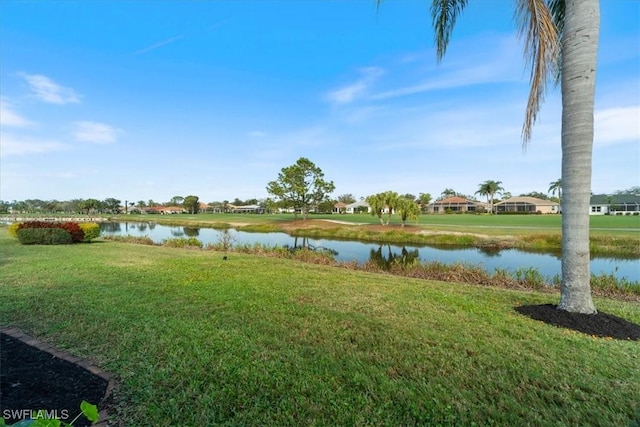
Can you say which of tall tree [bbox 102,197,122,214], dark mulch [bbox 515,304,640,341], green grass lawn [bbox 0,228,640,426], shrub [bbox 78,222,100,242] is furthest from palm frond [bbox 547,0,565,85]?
tall tree [bbox 102,197,122,214]

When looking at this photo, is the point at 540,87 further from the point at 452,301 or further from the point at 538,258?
the point at 538,258

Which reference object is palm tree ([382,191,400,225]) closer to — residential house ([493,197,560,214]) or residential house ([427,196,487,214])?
residential house ([427,196,487,214])

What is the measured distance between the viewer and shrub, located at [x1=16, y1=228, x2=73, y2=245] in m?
12.8

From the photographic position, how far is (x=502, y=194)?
86.2 meters

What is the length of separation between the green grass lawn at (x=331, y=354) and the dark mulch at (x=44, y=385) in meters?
0.21

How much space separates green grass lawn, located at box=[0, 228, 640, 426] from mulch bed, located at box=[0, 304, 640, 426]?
21 cm

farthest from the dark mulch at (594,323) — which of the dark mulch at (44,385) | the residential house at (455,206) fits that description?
the residential house at (455,206)

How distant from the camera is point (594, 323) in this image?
13.1 ft

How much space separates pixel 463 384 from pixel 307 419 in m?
1.38

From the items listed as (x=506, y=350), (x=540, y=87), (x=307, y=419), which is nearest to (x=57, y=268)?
(x=307, y=419)

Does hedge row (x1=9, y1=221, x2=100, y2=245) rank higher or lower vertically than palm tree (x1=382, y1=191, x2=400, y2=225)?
lower

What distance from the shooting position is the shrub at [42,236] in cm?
1282

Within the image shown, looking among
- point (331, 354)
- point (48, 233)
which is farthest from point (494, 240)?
point (48, 233)

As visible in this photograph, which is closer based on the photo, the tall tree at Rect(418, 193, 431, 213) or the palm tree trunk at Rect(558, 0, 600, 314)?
the palm tree trunk at Rect(558, 0, 600, 314)
